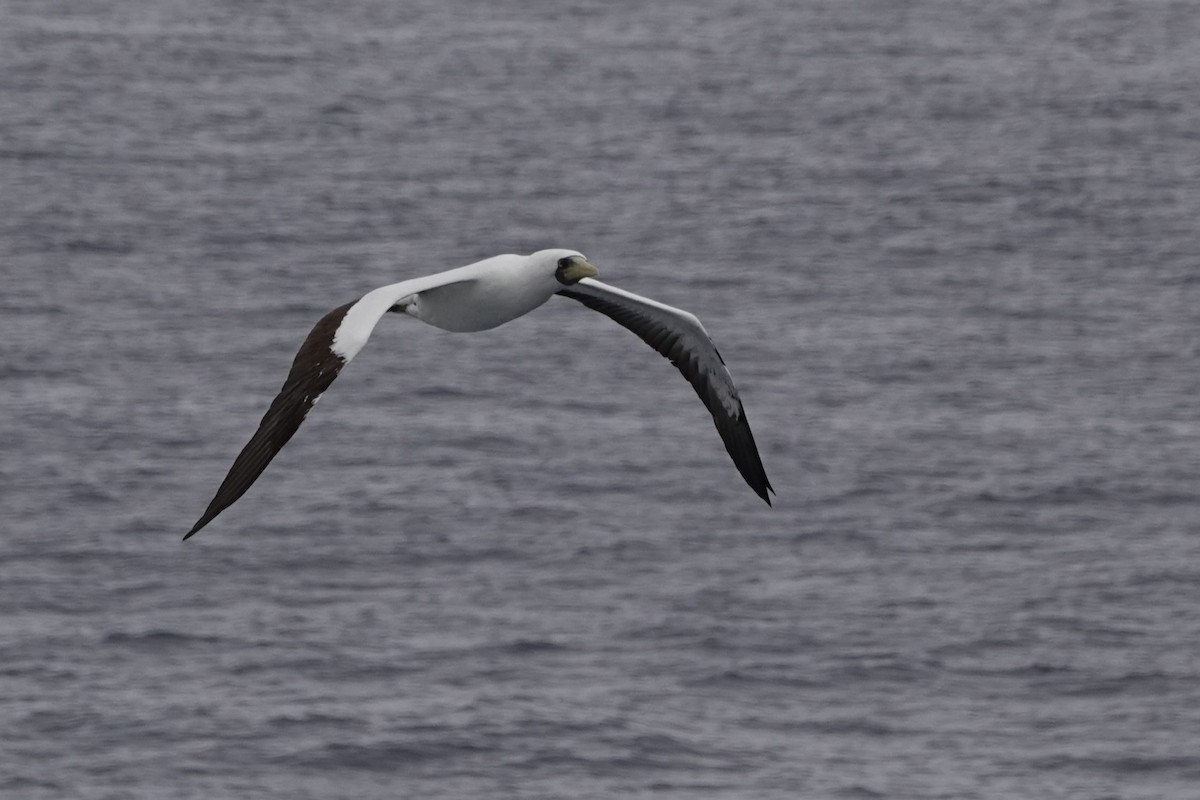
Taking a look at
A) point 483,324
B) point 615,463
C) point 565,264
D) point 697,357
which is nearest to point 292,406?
point 483,324

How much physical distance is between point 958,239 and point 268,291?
3030 centimetres

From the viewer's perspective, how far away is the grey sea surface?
50219mm

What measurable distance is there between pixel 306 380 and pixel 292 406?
32 cm

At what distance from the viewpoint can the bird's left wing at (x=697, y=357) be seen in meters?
22.4

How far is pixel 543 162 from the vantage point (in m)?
107

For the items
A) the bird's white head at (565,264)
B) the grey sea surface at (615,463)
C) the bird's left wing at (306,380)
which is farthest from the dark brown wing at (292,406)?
the grey sea surface at (615,463)

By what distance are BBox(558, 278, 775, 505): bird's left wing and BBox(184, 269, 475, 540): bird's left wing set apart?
12.6 ft

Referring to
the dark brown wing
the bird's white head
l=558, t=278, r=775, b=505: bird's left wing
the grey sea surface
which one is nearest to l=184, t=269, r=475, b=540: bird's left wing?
the dark brown wing

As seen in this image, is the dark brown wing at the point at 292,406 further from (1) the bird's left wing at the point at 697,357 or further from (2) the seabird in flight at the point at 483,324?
(1) the bird's left wing at the point at 697,357

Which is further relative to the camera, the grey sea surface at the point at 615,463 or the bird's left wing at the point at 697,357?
the grey sea surface at the point at 615,463

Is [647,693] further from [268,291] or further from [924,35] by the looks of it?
[924,35]

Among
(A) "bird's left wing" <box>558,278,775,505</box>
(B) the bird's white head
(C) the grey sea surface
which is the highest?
(B) the bird's white head

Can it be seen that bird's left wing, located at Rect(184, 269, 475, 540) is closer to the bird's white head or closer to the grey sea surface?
the bird's white head

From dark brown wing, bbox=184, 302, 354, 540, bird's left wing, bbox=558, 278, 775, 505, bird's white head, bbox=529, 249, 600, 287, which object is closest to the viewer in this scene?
dark brown wing, bbox=184, 302, 354, 540
